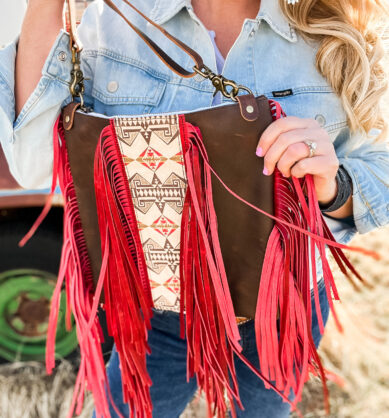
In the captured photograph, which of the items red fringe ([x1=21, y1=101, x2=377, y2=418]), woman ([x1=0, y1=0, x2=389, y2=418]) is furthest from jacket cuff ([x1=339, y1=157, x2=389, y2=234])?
red fringe ([x1=21, y1=101, x2=377, y2=418])

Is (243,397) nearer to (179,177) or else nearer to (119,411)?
(119,411)

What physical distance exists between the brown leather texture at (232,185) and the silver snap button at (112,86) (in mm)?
146

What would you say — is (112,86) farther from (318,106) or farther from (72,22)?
(318,106)

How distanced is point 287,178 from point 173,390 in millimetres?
620

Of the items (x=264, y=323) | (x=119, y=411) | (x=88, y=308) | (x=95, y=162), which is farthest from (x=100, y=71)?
(x=119, y=411)

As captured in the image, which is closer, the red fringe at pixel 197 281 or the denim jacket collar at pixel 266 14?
the red fringe at pixel 197 281

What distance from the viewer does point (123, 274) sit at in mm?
835

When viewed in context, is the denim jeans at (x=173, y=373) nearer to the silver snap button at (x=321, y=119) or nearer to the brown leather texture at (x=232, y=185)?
the brown leather texture at (x=232, y=185)

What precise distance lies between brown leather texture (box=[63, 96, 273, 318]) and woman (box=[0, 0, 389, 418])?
113 millimetres

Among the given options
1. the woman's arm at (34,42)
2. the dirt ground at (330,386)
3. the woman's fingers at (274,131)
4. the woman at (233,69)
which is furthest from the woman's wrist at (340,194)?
the dirt ground at (330,386)

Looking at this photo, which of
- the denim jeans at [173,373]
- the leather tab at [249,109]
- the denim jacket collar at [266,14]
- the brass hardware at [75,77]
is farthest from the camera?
→ the denim jeans at [173,373]

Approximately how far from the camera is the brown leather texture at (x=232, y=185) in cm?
70

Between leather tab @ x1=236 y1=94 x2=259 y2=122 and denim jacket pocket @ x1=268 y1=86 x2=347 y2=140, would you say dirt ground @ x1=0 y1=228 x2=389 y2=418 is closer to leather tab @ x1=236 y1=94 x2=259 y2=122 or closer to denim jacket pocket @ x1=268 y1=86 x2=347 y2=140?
denim jacket pocket @ x1=268 y1=86 x2=347 y2=140

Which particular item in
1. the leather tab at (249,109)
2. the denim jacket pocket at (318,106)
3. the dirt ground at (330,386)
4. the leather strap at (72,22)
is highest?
the leather strap at (72,22)
